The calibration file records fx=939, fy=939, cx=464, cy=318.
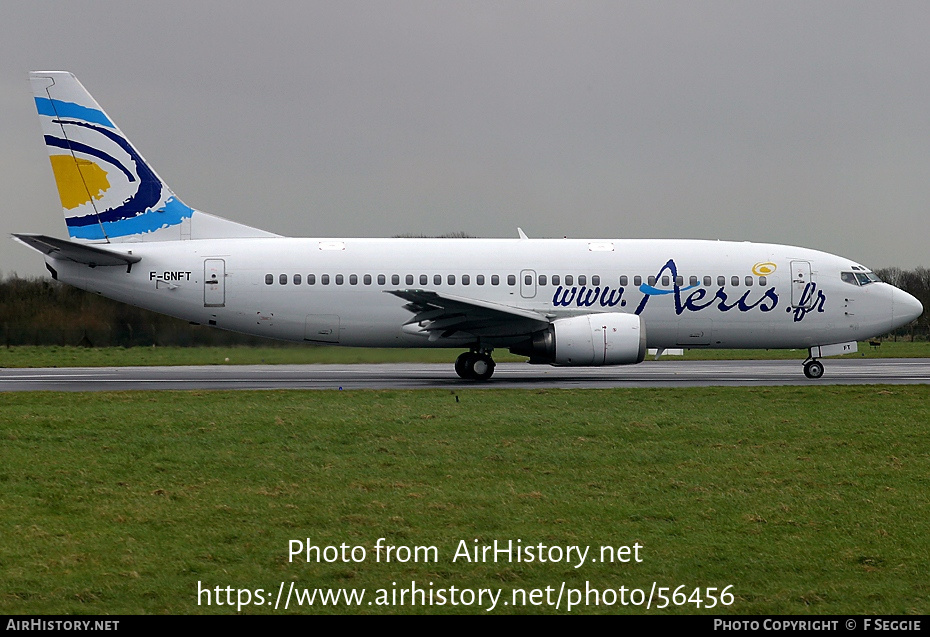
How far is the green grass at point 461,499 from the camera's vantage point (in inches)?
251

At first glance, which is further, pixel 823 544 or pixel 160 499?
pixel 160 499

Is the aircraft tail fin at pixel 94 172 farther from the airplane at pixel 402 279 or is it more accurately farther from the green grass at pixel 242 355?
the green grass at pixel 242 355

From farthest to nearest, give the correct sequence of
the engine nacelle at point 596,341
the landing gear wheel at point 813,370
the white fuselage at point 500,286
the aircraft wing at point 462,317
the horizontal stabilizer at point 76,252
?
the landing gear wheel at point 813,370 → the white fuselage at point 500,286 → the aircraft wing at point 462,317 → the engine nacelle at point 596,341 → the horizontal stabilizer at point 76,252

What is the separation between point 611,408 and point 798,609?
10040 mm

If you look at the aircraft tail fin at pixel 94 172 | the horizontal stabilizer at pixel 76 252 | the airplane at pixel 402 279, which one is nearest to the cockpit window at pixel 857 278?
the airplane at pixel 402 279

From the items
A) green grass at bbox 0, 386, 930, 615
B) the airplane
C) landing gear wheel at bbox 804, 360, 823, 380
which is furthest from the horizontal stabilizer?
landing gear wheel at bbox 804, 360, 823, 380

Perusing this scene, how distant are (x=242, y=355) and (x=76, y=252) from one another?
5531mm

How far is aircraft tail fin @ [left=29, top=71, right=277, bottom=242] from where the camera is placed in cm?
2403

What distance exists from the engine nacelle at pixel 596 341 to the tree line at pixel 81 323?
840 centimetres

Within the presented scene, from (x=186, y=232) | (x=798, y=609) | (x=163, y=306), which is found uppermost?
(x=186, y=232)

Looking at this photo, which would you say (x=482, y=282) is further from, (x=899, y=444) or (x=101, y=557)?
(x=101, y=557)

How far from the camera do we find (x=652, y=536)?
745cm

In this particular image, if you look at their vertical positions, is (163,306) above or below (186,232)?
below

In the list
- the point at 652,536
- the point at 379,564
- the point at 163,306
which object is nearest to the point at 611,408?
the point at 652,536
